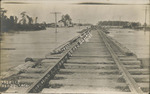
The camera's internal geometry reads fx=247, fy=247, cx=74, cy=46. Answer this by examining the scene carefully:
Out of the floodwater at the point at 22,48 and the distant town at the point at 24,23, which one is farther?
the distant town at the point at 24,23

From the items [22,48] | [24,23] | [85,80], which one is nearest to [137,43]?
[22,48]

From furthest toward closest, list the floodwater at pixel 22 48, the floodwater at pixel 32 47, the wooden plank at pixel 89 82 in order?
the floodwater at pixel 32 47, the floodwater at pixel 22 48, the wooden plank at pixel 89 82

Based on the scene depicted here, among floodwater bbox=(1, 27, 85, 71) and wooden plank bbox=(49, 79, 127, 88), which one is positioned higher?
wooden plank bbox=(49, 79, 127, 88)

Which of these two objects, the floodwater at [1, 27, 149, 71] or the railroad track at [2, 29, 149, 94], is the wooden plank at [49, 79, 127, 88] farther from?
the floodwater at [1, 27, 149, 71]

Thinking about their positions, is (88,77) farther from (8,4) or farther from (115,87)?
(8,4)

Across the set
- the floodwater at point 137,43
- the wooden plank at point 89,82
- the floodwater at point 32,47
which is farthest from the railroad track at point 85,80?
the floodwater at point 137,43

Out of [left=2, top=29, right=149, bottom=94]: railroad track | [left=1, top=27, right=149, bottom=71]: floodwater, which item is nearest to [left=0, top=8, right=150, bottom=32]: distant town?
[left=1, top=27, right=149, bottom=71]: floodwater

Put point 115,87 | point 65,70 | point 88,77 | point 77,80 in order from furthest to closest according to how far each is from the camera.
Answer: point 65,70
point 88,77
point 77,80
point 115,87

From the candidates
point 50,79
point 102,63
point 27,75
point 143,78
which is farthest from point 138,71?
point 27,75

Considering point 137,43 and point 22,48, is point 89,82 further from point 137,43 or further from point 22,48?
point 137,43

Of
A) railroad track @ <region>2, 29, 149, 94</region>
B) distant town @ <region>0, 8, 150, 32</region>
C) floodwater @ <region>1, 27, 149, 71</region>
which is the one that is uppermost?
distant town @ <region>0, 8, 150, 32</region>

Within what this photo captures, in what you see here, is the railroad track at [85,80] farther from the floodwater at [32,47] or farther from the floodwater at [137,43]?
the floodwater at [137,43]
